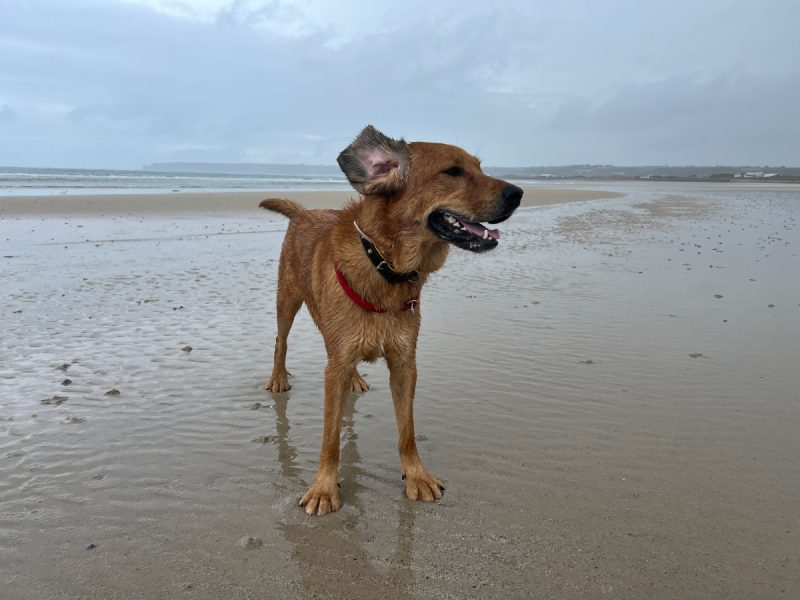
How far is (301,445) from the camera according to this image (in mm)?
4203

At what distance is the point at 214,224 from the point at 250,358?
13.7m

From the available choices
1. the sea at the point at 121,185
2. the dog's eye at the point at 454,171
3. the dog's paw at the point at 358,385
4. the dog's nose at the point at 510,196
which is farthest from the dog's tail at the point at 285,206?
the sea at the point at 121,185

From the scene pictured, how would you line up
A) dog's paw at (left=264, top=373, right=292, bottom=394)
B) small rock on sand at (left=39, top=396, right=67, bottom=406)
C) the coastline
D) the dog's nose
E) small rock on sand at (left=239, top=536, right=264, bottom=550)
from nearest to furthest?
small rock on sand at (left=239, top=536, right=264, bottom=550), the dog's nose, small rock on sand at (left=39, top=396, right=67, bottom=406), dog's paw at (left=264, top=373, right=292, bottom=394), the coastline

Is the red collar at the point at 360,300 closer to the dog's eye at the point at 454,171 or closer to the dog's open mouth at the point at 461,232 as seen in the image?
the dog's open mouth at the point at 461,232

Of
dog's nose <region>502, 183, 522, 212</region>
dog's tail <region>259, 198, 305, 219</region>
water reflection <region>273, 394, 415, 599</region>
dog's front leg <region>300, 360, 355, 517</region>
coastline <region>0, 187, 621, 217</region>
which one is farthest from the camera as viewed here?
coastline <region>0, 187, 621, 217</region>

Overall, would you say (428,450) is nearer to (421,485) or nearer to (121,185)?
(421,485)

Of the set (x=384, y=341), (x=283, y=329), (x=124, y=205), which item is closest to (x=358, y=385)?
(x=283, y=329)

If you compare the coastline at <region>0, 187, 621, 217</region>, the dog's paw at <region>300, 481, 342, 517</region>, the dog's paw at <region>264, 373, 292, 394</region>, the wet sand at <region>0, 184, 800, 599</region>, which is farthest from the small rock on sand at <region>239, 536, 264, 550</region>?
the coastline at <region>0, 187, 621, 217</region>

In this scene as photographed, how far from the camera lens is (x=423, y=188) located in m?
3.50

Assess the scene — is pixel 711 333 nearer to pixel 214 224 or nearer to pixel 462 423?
pixel 462 423

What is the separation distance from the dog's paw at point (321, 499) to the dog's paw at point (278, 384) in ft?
6.17

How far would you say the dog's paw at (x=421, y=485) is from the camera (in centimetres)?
349

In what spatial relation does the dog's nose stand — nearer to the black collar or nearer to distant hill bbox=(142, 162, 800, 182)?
the black collar

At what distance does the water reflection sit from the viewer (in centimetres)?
271
